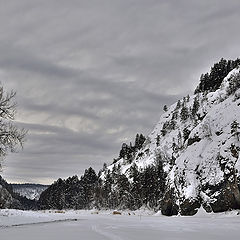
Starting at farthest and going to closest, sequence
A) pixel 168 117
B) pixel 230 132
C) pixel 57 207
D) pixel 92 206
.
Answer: pixel 168 117, pixel 57 207, pixel 92 206, pixel 230 132

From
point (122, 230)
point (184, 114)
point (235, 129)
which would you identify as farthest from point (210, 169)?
point (184, 114)

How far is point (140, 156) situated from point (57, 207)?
141 feet

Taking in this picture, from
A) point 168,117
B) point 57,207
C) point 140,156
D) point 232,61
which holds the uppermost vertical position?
point 232,61

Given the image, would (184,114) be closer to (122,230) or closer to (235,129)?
(235,129)

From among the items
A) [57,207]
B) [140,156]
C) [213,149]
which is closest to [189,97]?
[140,156]

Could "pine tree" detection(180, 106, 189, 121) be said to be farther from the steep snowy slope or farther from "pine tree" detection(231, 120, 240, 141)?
"pine tree" detection(231, 120, 240, 141)

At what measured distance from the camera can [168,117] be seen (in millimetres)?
165500

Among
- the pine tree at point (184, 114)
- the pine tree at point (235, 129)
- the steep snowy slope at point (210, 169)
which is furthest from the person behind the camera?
the pine tree at point (184, 114)

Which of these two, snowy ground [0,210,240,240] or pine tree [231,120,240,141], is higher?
pine tree [231,120,240,141]

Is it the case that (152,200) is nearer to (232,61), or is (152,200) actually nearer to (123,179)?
(123,179)

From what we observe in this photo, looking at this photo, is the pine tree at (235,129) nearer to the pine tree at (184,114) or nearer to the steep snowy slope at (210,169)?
the steep snowy slope at (210,169)

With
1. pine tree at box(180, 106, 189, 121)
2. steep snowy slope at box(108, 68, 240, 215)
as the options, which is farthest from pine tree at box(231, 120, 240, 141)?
pine tree at box(180, 106, 189, 121)

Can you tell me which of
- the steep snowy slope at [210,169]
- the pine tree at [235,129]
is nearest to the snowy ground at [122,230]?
the steep snowy slope at [210,169]

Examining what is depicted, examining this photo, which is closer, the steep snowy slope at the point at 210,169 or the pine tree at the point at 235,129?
the steep snowy slope at the point at 210,169
